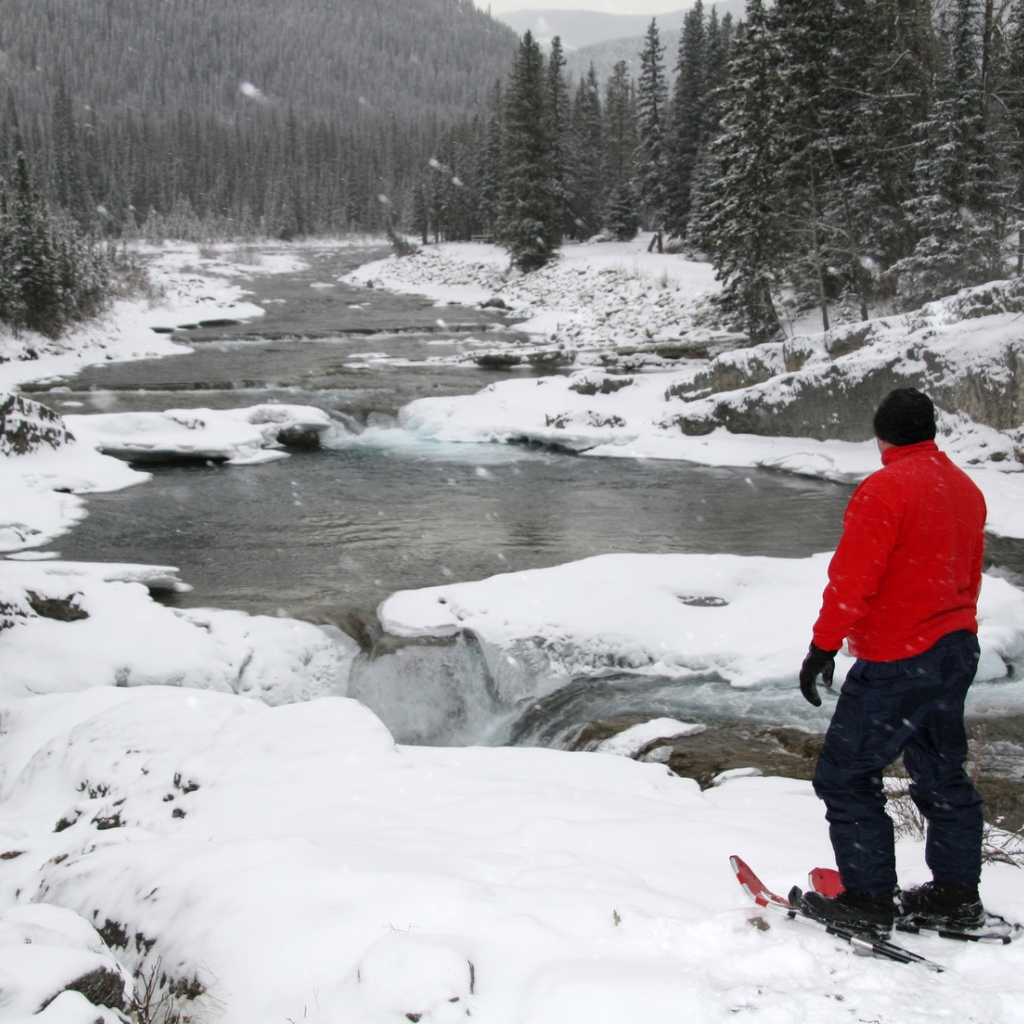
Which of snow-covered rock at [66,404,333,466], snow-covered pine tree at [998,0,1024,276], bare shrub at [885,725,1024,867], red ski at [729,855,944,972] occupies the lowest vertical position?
bare shrub at [885,725,1024,867]

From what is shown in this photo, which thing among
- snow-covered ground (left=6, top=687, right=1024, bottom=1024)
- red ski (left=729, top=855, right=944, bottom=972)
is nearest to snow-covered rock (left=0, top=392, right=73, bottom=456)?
snow-covered ground (left=6, top=687, right=1024, bottom=1024)

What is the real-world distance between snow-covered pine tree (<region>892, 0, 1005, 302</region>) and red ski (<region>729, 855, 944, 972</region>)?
2262 centimetres

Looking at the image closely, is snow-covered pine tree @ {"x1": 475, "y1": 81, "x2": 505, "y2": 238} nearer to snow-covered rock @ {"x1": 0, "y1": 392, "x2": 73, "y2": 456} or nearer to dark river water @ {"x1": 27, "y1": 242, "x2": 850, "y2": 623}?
dark river water @ {"x1": 27, "y1": 242, "x2": 850, "y2": 623}

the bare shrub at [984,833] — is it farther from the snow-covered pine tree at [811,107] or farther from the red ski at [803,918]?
the snow-covered pine tree at [811,107]

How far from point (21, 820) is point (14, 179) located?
29026 millimetres

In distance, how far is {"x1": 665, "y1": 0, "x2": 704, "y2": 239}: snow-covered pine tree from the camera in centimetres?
4509

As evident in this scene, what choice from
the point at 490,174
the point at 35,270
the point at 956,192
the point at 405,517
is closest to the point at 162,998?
the point at 405,517

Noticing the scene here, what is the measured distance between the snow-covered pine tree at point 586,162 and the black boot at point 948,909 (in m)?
56.5

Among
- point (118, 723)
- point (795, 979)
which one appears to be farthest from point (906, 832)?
point (118, 723)

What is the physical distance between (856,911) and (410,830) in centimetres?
206

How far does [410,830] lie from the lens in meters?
4.04

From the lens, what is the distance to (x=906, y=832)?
165 inches

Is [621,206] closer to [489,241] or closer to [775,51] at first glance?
[489,241]

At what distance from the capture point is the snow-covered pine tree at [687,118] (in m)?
45.1
